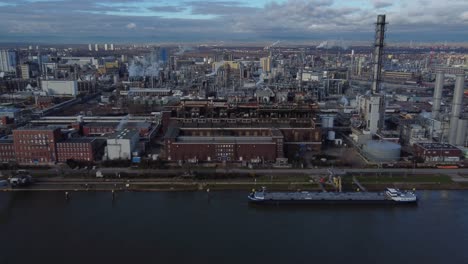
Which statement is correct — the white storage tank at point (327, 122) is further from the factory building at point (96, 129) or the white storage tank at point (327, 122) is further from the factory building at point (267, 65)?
the factory building at point (267, 65)

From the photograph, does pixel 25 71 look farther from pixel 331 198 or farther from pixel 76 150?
pixel 331 198

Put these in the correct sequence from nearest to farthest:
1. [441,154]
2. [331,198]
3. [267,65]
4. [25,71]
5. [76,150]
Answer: [331,198], [76,150], [441,154], [25,71], [267,65]

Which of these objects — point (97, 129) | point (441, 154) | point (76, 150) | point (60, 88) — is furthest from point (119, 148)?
point (60, 88)

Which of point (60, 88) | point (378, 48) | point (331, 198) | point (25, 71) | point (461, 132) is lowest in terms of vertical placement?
point (331, 198)

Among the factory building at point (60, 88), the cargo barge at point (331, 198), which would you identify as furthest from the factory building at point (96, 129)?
the factory building at point (60, 88)

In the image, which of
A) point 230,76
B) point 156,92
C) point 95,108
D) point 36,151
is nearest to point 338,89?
point 230,76

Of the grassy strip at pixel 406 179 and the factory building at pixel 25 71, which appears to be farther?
the factory building at pixel 25 71

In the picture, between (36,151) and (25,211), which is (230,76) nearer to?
(36,151)

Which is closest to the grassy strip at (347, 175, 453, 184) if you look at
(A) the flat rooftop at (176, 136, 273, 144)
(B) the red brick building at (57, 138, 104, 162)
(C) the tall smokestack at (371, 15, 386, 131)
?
(A) the flat rooftop at (176, 136, 273, 144)
